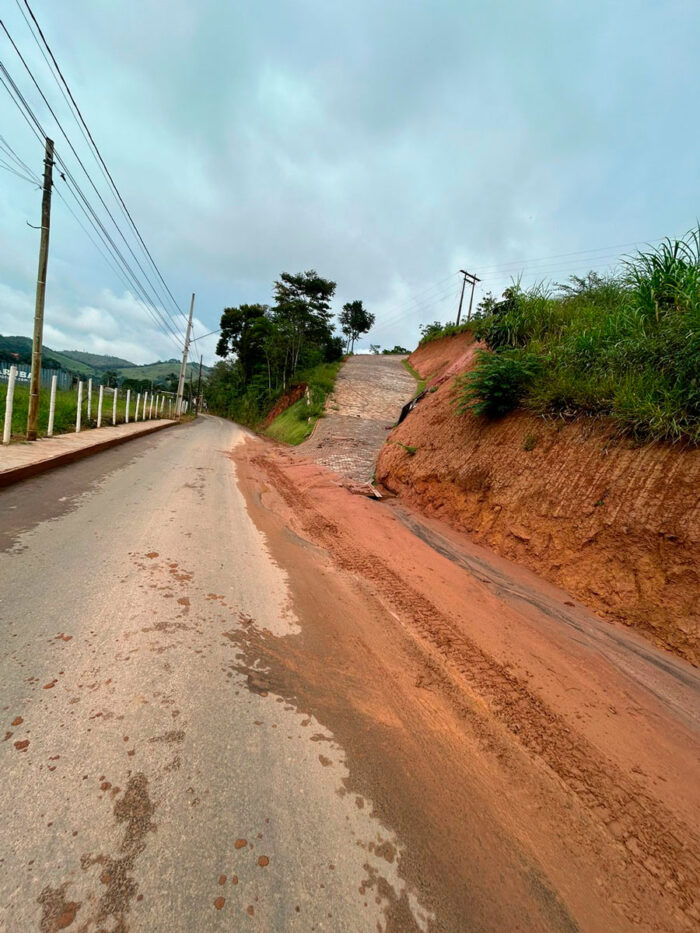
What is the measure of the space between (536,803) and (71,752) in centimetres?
194

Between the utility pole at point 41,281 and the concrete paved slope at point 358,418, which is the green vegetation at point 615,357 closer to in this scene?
the concrete paved slope at point 358,418

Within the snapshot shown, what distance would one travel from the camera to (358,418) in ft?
53.8

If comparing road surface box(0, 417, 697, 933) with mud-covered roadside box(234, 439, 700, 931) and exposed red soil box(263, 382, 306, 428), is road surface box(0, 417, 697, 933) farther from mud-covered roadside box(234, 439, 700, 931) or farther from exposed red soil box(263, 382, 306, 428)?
exposed red soil box(263, 382, 306, 428)

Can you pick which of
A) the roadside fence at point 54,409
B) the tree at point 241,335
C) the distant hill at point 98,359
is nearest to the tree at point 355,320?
the tree at point 241,335

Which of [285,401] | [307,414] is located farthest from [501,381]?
[285,401]

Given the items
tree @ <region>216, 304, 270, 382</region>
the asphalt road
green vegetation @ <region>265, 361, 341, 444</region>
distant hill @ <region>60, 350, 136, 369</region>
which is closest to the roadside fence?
the asphalt road

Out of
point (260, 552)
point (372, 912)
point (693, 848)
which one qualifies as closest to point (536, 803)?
point (693, 848)

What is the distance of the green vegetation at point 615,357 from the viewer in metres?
3.99

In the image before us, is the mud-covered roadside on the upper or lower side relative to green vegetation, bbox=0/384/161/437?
lower

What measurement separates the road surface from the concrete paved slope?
648 centimetres

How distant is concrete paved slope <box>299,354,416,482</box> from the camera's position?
→ 426 inches

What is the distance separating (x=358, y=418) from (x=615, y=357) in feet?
39.1

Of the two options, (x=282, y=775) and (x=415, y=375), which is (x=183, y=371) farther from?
(x=282, y=775)

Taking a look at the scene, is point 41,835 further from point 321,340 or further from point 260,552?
point 321,340
